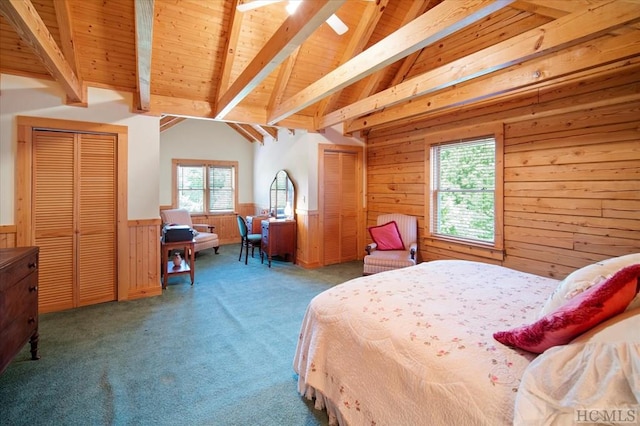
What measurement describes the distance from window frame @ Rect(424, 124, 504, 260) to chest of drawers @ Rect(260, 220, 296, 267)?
235 centimetres

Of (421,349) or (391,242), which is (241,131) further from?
(421,349)

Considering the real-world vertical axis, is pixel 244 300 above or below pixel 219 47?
below

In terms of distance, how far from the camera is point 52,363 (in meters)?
2.36

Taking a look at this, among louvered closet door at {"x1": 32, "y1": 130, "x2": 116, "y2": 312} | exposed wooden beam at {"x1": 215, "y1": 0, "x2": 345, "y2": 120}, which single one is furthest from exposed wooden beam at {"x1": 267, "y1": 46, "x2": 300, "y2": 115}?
louvered closet door at {"x1": 32, "y1": 130, "x2": 116, "y2": 312}

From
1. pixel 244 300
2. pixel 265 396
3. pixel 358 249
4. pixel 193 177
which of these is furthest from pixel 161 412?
pixel 193 177

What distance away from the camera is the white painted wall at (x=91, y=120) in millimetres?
3166

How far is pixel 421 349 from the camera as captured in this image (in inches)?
50.4

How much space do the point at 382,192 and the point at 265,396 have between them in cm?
412

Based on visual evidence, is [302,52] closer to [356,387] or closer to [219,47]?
[219,47]

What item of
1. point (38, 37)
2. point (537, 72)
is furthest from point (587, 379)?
point (38, 37)

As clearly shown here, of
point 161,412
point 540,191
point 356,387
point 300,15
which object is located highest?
point 300,15

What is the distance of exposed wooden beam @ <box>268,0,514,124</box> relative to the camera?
184 centimetres

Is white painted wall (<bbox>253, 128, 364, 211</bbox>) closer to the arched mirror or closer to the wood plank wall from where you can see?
the arched mirror

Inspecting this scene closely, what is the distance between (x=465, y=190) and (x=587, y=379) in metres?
3.58
